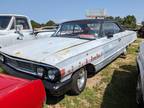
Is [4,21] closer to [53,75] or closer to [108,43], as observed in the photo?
[108,43]

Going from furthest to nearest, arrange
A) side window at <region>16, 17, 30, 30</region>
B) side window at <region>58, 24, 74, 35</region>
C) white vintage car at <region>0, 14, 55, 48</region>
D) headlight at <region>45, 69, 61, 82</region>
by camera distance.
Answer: side window at <region>16, 17, 30, 30</region> < white vintage car at <region>0, 14, 55, 48</region> < side window at <region>58, 24, 74, 35</region> < headlight at <region>45, 69, 61, 82</region>

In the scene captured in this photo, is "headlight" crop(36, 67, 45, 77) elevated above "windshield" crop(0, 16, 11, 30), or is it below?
below

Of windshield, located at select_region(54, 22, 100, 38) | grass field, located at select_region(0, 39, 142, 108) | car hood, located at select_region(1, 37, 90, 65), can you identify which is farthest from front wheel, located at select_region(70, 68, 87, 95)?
windshield, located at select_region(54, 22, 100, 38)

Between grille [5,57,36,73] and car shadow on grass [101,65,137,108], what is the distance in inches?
60.8

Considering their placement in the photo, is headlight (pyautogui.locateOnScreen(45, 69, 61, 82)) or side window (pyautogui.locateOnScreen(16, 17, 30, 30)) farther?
side window (pyautogui.locateOnScreen(16, 17, 30, 30))

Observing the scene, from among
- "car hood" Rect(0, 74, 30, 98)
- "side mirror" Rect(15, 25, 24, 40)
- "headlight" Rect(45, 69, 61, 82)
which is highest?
"side mirror" Rect(15, 25, 24, 40)

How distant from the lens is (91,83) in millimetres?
5555

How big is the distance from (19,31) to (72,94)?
3.92 m

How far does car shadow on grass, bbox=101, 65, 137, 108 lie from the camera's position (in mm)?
4430

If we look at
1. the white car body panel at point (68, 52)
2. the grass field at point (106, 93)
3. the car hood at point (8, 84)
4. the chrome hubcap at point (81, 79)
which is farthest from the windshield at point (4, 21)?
the car hood at point (8, 84)

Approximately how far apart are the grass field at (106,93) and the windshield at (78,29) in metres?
1.19

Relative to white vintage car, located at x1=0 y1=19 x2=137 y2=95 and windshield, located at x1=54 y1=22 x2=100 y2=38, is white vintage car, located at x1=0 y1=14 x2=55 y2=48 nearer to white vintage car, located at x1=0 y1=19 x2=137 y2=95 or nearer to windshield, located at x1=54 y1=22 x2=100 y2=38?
windshield, located at x1=54 y1=22 x2=100 y2=38

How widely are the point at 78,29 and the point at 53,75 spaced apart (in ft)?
7.75

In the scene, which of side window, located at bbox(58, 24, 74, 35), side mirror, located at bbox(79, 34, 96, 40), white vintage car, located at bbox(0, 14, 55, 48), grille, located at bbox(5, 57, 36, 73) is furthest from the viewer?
white vintage car, located at bbox(0, 14, 55, 48)
